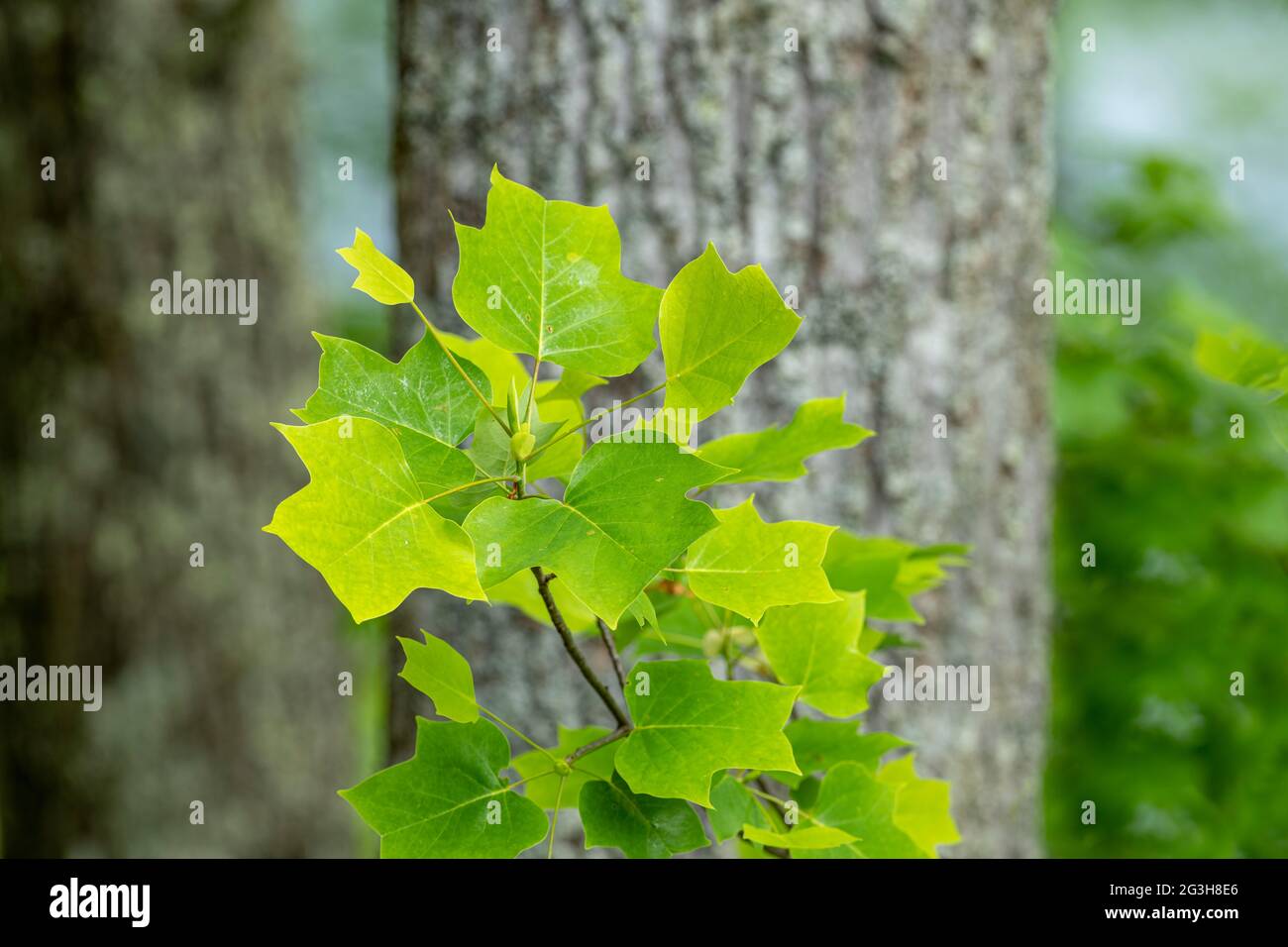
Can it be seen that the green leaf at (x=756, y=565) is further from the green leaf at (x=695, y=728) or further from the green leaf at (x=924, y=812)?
the green leaf at (x=924, y=812)

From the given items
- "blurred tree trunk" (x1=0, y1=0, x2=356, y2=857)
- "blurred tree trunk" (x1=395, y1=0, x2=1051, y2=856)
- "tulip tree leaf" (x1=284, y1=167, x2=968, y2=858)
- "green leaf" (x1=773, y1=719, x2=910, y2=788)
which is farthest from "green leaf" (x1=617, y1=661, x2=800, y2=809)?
"blurred tree trunk" (x1=0, y1=0, x2=356, y2=857)

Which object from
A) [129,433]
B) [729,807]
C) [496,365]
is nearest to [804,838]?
[729,807]

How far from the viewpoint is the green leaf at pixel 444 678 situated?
439mm

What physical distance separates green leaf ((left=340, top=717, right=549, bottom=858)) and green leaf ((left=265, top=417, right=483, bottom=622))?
3.7 inches

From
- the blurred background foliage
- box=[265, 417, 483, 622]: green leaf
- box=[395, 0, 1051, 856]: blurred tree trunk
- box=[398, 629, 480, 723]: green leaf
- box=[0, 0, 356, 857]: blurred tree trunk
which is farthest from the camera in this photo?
box=[0, 0, 356, 857]: blurred tree trunk

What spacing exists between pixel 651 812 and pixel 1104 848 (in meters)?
1.76

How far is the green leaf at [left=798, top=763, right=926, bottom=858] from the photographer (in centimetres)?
A: 45

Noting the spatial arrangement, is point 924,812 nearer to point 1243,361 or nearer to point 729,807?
point 729,807

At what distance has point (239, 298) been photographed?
2320 mm

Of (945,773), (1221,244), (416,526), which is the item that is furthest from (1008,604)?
(1221,244)

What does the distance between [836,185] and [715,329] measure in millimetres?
717

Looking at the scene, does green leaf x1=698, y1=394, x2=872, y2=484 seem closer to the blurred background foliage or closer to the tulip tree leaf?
the tulip tree leaf

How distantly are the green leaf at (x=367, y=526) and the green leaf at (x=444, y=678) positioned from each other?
11 centimetres
